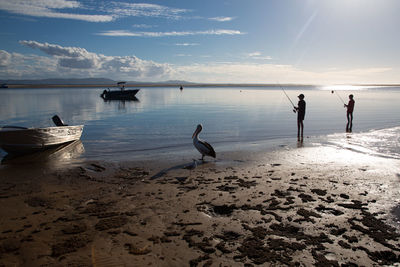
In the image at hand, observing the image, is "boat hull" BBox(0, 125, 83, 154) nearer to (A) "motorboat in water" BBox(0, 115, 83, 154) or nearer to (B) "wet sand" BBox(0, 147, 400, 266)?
(A) "motorboat in water" BBox(0, 115, 83, 154)

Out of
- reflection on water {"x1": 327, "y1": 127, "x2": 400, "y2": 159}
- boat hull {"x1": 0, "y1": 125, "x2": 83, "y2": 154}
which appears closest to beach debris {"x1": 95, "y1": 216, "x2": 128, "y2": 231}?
boat hull {"x1": 0, "y1": 125, "x2": 83, "y2": 154}

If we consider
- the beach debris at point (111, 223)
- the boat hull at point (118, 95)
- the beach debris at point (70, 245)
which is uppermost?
the boat hull at point (118, 95)

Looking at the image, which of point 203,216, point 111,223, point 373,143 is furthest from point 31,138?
point 373,143

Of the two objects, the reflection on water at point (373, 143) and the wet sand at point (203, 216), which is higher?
the reflection on water at point (373, 143)

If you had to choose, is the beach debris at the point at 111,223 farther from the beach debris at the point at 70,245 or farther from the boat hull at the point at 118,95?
the boat hull at the point at 118,95

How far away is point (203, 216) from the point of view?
17.0 ft

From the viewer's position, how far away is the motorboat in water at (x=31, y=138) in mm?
10555

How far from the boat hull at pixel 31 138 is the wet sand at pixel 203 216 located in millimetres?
2893

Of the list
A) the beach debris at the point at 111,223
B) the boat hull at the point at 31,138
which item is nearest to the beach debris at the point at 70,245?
the beach debris at the point at 111,223

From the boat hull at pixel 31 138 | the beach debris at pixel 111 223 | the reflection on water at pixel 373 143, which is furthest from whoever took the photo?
the boat hull at pixel 31 138

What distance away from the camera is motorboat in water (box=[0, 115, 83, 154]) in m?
10.6

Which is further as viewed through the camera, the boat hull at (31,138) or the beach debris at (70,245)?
the boat hull at (31,138)

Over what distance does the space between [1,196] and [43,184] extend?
1031 millimetres

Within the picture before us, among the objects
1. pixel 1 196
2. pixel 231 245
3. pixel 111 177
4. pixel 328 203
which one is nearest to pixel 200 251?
pixel 231 245
